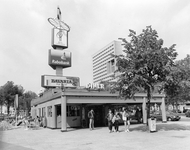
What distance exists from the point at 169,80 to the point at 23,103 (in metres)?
51.5

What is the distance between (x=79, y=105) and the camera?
2305cm

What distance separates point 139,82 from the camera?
1528 cm

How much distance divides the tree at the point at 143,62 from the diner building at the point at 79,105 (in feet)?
10.2

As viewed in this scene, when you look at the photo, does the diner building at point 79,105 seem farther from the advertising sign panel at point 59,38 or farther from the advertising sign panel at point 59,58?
the advertising sign panel at point 59,38

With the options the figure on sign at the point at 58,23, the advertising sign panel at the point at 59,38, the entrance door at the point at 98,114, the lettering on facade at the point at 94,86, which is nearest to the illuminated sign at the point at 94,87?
the lettering on facade at the point at 94,86

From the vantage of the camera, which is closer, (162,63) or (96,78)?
(162,63)

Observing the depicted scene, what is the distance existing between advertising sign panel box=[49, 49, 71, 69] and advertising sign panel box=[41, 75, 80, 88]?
234 cm

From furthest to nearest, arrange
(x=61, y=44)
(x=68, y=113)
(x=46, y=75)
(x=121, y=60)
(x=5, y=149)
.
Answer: (x=61, y=44) → (x=46, y=75) → (x=68, y=113) → (x=121, y=60) → (x=5, y=149)

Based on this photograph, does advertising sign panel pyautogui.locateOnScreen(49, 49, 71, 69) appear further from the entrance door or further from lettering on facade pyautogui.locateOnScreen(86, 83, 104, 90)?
lettering on facade pyautogui.locateOnScreen(86, 83, 104, 90)

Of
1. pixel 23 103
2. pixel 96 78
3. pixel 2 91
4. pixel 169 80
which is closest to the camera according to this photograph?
pixel 169 80

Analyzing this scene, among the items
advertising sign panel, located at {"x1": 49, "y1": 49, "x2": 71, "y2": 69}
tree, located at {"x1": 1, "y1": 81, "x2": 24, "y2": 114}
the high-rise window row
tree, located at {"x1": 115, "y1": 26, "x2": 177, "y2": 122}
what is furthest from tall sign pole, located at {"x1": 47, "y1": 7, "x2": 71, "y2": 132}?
the high-rise window row

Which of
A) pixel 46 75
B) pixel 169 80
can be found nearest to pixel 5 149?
pixel 169 80

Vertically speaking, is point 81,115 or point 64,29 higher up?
point 64,29

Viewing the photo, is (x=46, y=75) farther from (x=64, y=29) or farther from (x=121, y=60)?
(x=121, y=60)
